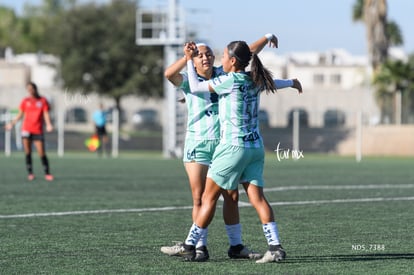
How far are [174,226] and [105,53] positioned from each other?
59399mm

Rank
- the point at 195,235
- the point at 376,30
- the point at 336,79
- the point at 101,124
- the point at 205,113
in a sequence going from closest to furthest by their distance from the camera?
the point at 195,235
the point at 205,113
the point at 101,124
the point at 376,30
the point at 336,79

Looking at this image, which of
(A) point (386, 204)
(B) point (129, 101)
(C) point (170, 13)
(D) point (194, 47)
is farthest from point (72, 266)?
(B) point (129, 101)

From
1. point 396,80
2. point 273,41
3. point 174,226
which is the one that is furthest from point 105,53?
point 273,41

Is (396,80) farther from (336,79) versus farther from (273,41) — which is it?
(336,79)

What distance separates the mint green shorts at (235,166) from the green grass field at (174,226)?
2.36 ft

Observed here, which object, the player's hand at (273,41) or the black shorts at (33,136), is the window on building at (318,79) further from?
the player's hand at (273,41)

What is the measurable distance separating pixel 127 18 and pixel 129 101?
7628mm

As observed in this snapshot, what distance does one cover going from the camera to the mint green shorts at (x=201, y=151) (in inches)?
380

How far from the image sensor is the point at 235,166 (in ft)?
29.3

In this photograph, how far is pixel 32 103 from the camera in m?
20.6

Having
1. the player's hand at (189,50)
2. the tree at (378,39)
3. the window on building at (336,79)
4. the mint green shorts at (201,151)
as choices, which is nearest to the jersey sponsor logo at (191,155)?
the mint green shorts at (201,151)

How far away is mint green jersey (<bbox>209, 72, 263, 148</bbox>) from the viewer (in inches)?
352

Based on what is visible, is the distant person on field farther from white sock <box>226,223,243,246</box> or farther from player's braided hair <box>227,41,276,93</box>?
player's braided hair <box>227,41,276,93</box>

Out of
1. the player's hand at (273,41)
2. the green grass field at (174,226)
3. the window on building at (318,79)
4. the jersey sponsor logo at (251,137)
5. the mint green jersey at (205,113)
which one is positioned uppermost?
the window on building at (318,79)
